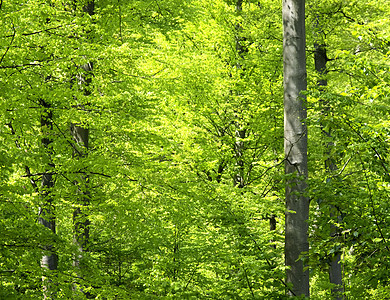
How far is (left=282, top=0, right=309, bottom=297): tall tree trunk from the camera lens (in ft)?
16.8

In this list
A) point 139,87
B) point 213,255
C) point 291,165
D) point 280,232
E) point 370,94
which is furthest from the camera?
point 280,232

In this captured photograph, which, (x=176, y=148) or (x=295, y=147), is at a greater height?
(x=176, y=148)

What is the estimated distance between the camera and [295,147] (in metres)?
5.28

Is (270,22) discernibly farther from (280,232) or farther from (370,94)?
(370,94)

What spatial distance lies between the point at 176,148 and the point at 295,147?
4.26 metres

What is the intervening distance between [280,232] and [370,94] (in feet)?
23.2

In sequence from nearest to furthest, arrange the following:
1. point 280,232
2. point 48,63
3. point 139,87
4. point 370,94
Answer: point 370,94
point 48,63
point 139,87
point 280,232

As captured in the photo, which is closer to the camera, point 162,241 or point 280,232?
point 162,241

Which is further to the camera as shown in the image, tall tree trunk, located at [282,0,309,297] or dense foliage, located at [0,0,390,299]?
tall tree trunk, located at [282,0,309,297]

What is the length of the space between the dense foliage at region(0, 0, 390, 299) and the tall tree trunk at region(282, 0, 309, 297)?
0.22 m

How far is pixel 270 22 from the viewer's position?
38.1 feet

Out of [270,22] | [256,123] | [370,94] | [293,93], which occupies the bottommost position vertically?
[370,94]

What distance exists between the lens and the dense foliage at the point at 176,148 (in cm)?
456

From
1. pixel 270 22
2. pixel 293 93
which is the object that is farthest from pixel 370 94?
pixel 270 22
